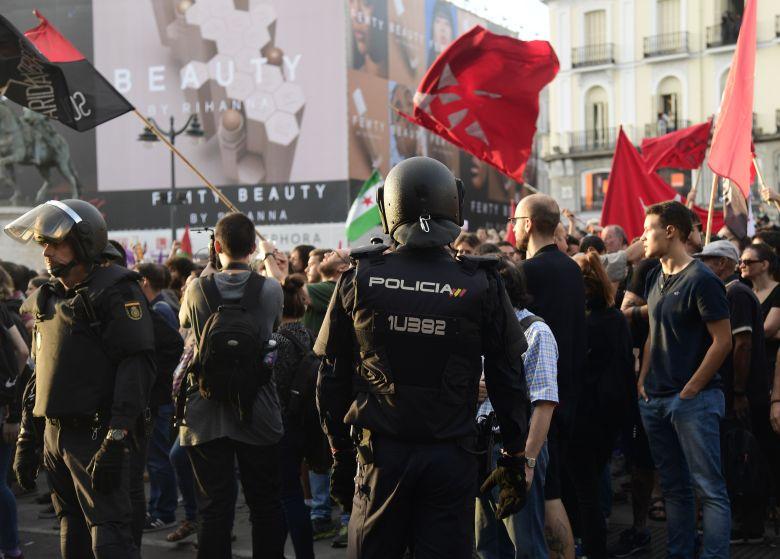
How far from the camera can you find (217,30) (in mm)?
45031

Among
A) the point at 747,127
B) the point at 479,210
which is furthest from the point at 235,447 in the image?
the point at 479,210

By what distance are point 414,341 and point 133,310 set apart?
1589 mm

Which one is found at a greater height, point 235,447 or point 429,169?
point 429,169

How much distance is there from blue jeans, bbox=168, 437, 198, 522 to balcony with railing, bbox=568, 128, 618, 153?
39.0m

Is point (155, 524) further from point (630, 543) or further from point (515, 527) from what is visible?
point (515, 527)

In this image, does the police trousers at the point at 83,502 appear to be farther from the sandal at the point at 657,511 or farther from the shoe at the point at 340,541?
the sandal at the point at 657,511

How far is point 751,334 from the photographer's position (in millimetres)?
5969

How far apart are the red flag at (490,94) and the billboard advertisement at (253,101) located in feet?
112


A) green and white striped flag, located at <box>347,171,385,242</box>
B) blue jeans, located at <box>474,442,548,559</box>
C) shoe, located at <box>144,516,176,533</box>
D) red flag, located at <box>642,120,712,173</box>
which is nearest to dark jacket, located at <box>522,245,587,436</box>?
blue jeans, located at <box>474,442,548,559</box>

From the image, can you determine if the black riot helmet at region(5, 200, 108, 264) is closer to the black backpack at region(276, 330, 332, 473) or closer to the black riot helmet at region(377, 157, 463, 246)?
the black backpack at region(276, 330, 332, 473)

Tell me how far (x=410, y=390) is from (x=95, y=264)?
1908 mm

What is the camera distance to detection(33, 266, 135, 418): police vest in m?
4.34

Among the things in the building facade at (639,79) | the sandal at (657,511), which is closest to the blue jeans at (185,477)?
the sandal at (657,511)

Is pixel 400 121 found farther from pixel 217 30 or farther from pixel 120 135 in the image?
pixel 120 135
